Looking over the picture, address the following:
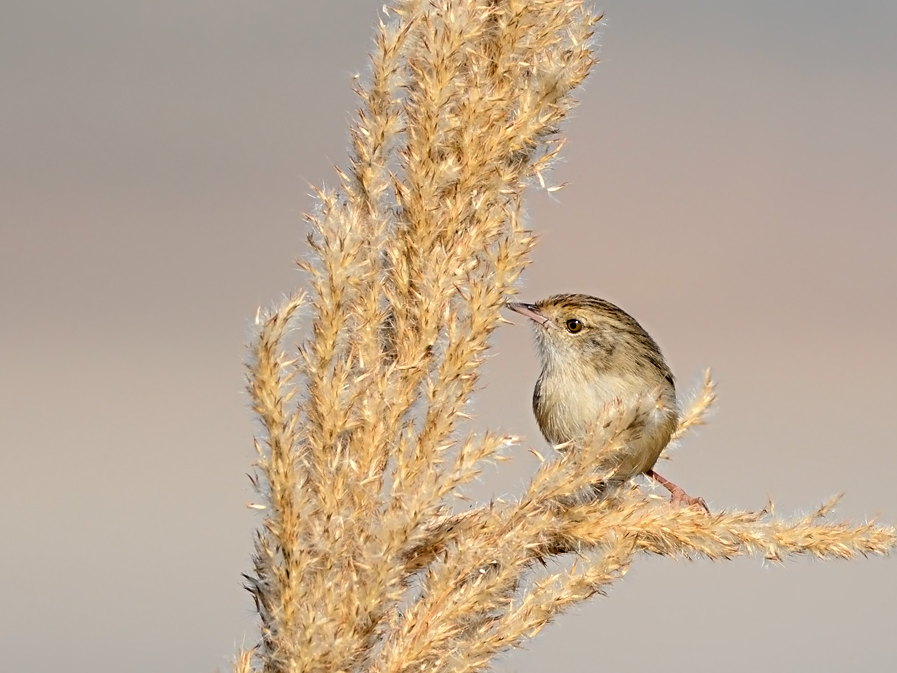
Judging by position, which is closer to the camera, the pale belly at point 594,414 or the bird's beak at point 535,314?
the pale belly at point 594,414

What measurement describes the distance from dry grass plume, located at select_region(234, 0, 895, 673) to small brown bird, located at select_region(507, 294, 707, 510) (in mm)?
1016

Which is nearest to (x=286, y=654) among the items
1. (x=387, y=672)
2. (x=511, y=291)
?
(x=387, y=672)

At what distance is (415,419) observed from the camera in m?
1.58

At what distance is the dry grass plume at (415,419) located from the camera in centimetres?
151

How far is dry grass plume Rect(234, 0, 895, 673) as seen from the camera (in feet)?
4.96

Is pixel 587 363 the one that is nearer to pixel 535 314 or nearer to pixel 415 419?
pixel 535 314

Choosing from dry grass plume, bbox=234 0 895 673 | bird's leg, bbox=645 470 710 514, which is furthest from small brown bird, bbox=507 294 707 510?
A: dry grass plume, bbox=234 0 895 673

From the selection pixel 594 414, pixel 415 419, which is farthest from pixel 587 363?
pixel 415 419

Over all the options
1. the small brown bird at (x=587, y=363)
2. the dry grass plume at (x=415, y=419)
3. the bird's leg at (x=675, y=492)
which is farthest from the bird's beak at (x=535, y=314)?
the dry grass plume at (x=415, y=419)

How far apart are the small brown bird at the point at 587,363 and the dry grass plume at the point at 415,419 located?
1.02 metres

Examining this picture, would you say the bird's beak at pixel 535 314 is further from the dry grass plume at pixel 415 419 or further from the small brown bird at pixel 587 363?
the dry grass plume at pixel 415 419

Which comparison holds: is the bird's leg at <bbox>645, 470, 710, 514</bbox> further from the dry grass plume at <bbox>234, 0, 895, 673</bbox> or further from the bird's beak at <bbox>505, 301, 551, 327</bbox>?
the dry grass plume at <bbox>234, 0, 895, 673</bbox>

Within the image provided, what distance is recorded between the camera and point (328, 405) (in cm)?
153

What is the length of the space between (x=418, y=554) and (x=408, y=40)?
879 mm
